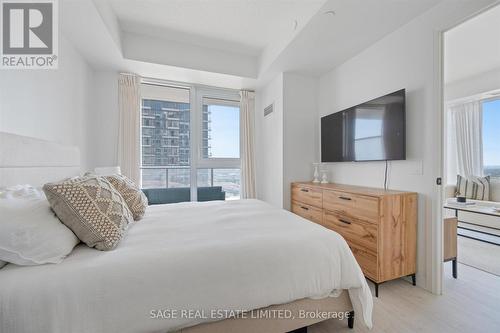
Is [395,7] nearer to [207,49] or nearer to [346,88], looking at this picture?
[346,88]

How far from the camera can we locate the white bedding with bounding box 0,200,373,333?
0.81 meters

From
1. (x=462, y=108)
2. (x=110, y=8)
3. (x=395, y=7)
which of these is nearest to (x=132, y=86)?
(x=110, y=8)

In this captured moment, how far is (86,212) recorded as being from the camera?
1.06 meters

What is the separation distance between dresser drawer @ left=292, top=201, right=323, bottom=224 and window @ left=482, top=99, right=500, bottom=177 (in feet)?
13.2

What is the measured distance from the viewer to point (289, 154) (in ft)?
10.4

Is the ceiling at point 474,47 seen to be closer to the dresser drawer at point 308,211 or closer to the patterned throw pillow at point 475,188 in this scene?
the patterned throw pillow at point 475,188

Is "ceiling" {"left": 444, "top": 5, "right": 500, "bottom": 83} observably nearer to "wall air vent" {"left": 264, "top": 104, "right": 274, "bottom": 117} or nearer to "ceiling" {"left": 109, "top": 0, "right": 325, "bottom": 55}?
"ceiling" {"left": 109, "top": 0, "right": 325, "bottom": 55}

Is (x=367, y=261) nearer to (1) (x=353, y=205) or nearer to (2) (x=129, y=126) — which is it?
(1) (x=353, y=205)

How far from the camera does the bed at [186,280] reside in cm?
82

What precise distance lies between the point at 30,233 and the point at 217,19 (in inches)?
104

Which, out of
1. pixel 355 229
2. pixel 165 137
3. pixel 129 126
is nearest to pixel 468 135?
pixel 355 229

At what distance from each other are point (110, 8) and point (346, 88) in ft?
9.80

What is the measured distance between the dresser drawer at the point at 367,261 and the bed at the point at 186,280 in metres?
0.63

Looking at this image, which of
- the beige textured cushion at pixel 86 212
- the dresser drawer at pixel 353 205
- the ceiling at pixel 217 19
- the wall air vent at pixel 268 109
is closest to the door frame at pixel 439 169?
the dresser drawer at pixel 353 205
